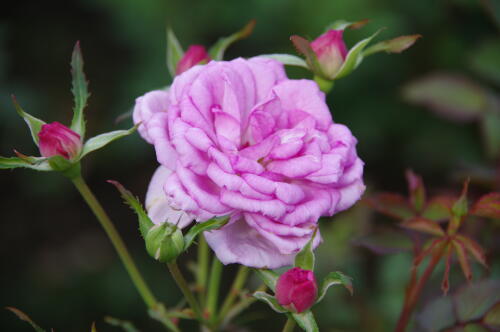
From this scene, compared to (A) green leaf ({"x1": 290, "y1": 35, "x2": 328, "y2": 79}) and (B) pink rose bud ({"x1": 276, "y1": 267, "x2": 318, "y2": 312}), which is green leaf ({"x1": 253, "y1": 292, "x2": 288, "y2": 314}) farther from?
(A) green leaf ({"x1": 290, "y1": 35, "x2": 328, "y2": 79})

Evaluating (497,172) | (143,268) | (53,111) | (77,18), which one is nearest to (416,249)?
(497,172)

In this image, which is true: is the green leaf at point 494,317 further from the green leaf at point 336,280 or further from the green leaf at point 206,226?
the green leaf at point 206,226

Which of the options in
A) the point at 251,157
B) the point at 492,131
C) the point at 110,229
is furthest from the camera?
the point at 492,131

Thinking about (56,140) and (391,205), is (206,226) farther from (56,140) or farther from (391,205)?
(391,205)

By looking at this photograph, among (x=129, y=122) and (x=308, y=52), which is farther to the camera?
(x=129, y=122)

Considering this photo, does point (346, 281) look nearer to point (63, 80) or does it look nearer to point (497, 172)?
point (497, 172)

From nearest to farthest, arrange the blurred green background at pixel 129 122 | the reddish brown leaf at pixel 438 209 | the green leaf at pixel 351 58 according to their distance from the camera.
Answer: the green leaf at pixel 351 58 < the reddish brown leaf at pixel 438 209 < the blurred green background at pixel 129 122

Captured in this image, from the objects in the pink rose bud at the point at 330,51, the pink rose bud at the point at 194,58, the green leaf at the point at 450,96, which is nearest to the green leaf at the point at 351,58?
the pink rose bud at the point at 330,51

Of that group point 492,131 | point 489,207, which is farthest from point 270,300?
point 492,131
